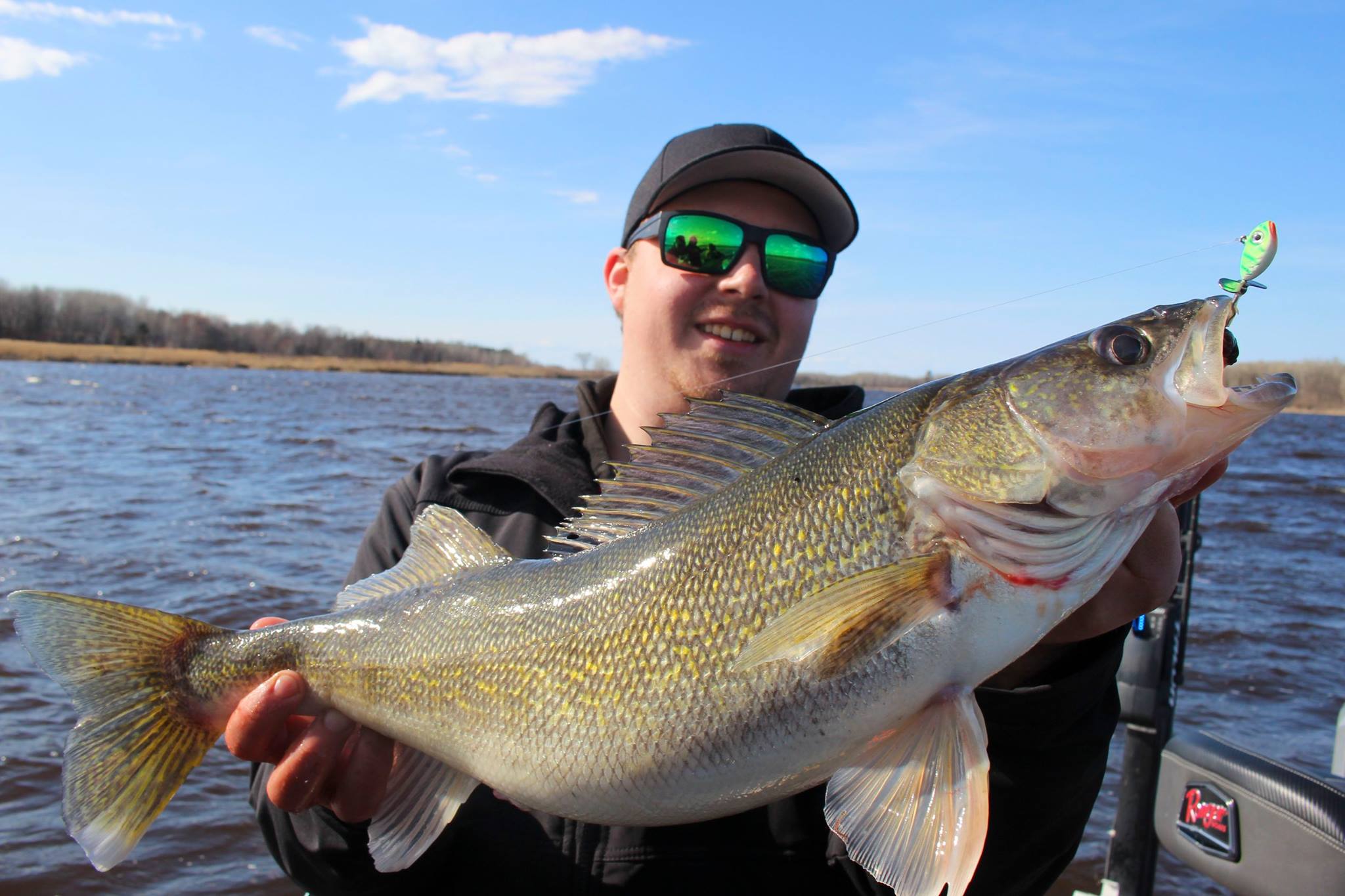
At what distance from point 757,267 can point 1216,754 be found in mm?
2443

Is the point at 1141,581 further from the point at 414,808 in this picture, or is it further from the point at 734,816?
the point at 414,808

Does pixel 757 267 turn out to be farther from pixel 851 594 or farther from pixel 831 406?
pixel 851 594

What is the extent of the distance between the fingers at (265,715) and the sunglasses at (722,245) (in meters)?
1.98

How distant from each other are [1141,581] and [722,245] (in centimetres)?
196

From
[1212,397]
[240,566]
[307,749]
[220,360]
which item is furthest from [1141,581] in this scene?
[220,360]

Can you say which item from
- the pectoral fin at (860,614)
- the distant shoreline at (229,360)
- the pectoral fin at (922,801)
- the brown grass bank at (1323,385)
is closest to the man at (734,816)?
the pectoral fin at (922,801)

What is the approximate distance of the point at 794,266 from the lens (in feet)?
11.2

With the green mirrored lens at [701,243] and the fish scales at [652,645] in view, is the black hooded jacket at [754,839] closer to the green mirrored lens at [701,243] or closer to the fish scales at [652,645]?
the fish scales at [652,645]

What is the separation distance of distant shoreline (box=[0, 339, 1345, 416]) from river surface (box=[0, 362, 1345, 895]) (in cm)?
3928

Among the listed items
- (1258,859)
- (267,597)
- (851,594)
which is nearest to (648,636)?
(851,594)

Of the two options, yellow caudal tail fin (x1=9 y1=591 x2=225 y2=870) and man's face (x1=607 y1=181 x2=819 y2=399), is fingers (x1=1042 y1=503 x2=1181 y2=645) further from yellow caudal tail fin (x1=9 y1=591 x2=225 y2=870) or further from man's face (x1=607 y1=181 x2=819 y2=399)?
yellow caudal tail fin (x1=9 y1=591 x2=225 y2=870)

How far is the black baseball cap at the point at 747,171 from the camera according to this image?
336cm

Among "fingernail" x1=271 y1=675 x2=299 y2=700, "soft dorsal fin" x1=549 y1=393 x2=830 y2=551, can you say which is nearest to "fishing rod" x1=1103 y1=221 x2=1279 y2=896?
"soft dorsal fin" x1=549 y1=393 x2=830 y2=551

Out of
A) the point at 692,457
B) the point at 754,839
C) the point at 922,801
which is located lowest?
the point at 754,839
